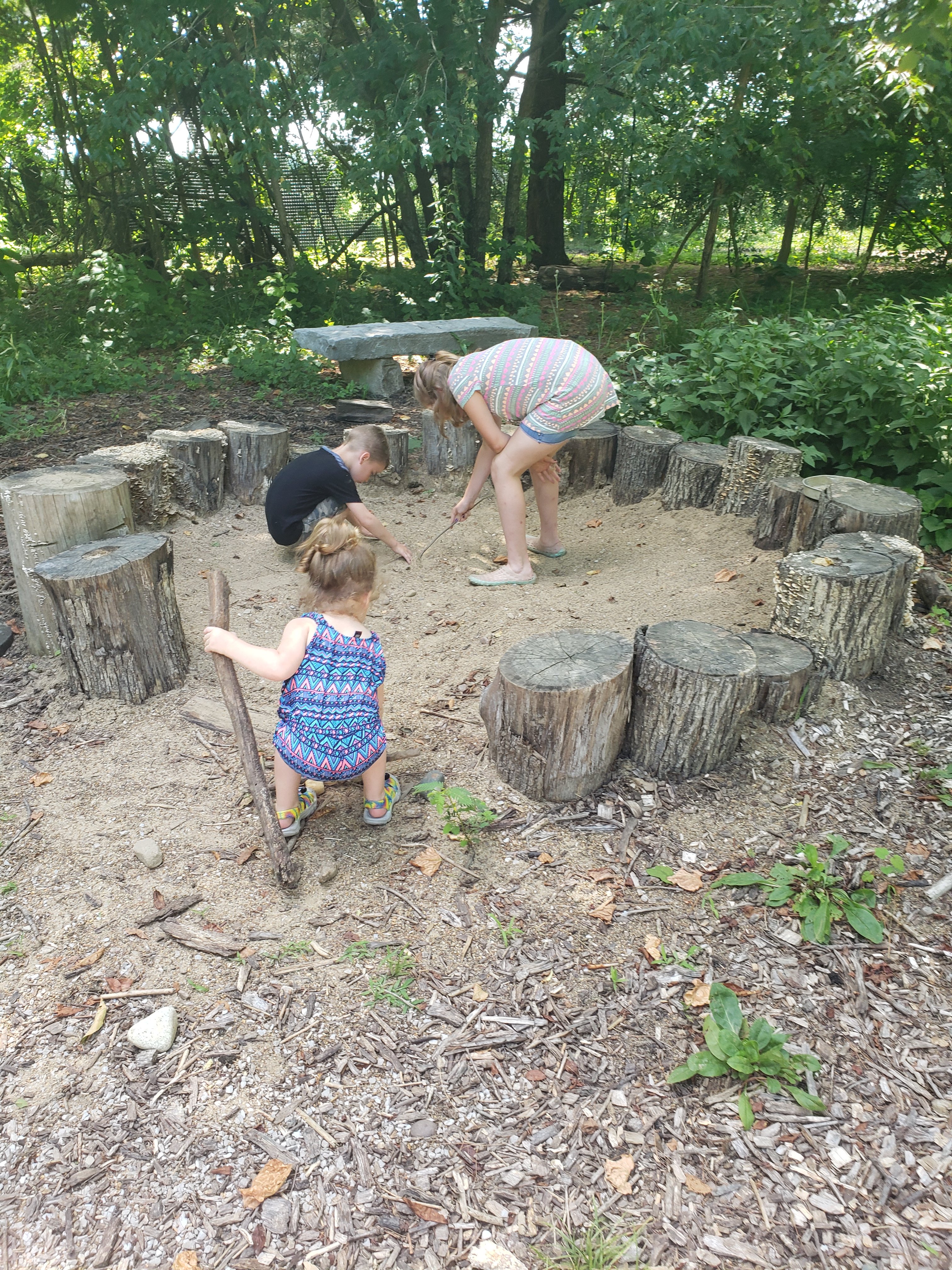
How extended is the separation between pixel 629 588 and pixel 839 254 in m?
12.2

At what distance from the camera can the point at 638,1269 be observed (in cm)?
159

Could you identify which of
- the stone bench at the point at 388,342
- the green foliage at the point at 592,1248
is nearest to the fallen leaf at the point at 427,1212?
the green foliage at the point at 592,1248

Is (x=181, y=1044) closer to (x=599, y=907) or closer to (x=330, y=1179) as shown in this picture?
(x=330, y=1179)

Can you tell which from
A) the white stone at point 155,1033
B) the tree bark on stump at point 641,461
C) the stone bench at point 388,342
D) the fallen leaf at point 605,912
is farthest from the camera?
the stone bench at point 388,342

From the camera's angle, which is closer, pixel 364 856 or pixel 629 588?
pixel 364 856

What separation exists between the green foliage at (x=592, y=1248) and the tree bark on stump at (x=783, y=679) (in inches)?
68.6

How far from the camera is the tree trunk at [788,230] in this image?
10.8 metres

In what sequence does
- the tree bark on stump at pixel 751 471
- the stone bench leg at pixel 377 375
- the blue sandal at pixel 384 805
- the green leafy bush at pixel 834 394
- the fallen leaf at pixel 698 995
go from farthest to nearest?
the stone bench leg at pixel 377 375 → the tree bark on stump at pixel 751 471 → the green leafy bush at pixel 834 394 → the blue sandal at pixel 384 805 → the fallen leaf at pixel 698 995

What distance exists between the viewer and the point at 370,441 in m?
4.46

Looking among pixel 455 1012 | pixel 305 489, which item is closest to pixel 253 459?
Result: pixel 305 489

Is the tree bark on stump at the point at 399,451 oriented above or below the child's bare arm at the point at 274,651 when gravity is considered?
below

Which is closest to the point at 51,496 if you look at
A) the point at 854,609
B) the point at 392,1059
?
the point at 392,1059

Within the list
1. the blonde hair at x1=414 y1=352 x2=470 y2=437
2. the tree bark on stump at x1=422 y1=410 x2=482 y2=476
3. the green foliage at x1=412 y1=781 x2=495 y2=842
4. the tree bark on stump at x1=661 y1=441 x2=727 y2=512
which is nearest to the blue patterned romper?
the green foliage at x1=412 y1=781 x2=495 y2=842

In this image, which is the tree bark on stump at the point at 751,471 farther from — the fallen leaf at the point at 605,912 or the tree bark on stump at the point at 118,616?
the tree bark on stump at the point at 118,616
